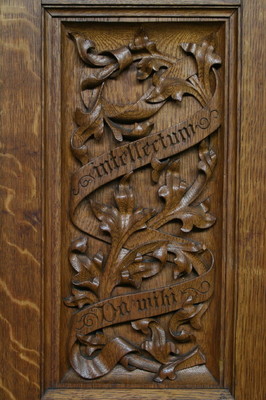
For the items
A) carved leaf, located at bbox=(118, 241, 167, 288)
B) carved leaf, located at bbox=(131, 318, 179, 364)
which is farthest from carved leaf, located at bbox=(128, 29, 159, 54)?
carved leaf, located at bbox=(131, 318, 179, 364)

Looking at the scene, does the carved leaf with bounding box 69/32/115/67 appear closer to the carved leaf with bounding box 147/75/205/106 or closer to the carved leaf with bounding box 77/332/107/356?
the carved leaf with bounding box 147/75/205/106

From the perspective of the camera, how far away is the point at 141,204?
2.28 ft

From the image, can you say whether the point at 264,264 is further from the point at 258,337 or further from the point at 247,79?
the point at 247,79

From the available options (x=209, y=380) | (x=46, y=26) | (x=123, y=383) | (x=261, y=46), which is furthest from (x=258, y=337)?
(x=46, y=26)

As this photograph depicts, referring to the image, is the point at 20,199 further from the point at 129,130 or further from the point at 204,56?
the point at 204,56

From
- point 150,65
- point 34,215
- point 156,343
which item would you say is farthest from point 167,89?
point 156,343

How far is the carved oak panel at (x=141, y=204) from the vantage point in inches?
26.9

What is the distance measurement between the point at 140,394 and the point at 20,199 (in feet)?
1.06

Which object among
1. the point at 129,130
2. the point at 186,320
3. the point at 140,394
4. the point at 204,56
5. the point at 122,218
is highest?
the point at 204,56

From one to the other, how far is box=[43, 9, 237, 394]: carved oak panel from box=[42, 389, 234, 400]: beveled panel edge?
10 millimetres

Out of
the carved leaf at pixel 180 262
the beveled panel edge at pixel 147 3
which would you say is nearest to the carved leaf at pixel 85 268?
the carved leaf at pixel 180 262

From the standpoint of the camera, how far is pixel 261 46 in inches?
26.4

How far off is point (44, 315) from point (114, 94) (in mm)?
332

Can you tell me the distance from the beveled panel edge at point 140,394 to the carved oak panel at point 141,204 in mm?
10
